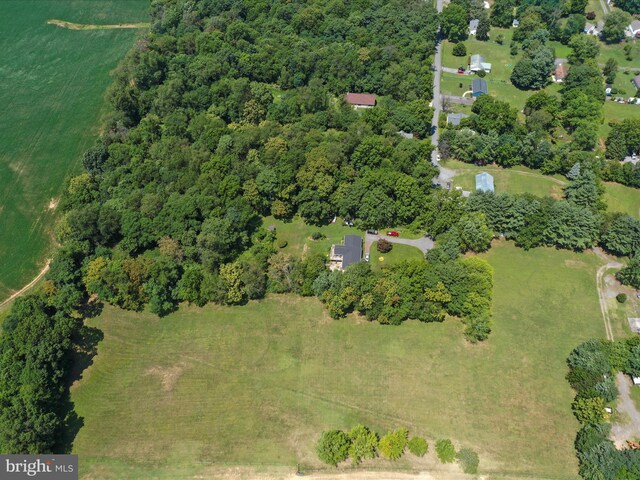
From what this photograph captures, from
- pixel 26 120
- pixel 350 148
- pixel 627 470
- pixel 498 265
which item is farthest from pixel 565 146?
pixel 26 120

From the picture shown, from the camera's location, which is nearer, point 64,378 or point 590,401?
point 590,401

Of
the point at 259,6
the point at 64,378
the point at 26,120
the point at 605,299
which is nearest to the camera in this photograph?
the point at 64,378

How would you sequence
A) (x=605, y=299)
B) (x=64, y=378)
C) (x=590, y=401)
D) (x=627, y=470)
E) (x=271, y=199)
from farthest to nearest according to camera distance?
(x=271, y=199), (x=605, y=299), (x=64, y=378), (x=590, y=401), (x=627, y=470)

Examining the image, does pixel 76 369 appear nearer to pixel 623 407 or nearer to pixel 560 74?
pixel 623 407

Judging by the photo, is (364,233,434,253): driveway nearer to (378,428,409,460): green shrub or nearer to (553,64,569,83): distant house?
(378,428,409,460): green shrub

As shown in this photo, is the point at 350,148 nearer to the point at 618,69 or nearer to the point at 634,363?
the point at 634,363

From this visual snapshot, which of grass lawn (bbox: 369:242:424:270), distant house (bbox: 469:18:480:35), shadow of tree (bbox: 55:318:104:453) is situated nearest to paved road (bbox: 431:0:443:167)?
distant house (bbox: 469:18:480:35)

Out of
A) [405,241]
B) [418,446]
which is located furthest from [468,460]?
[405,241]
